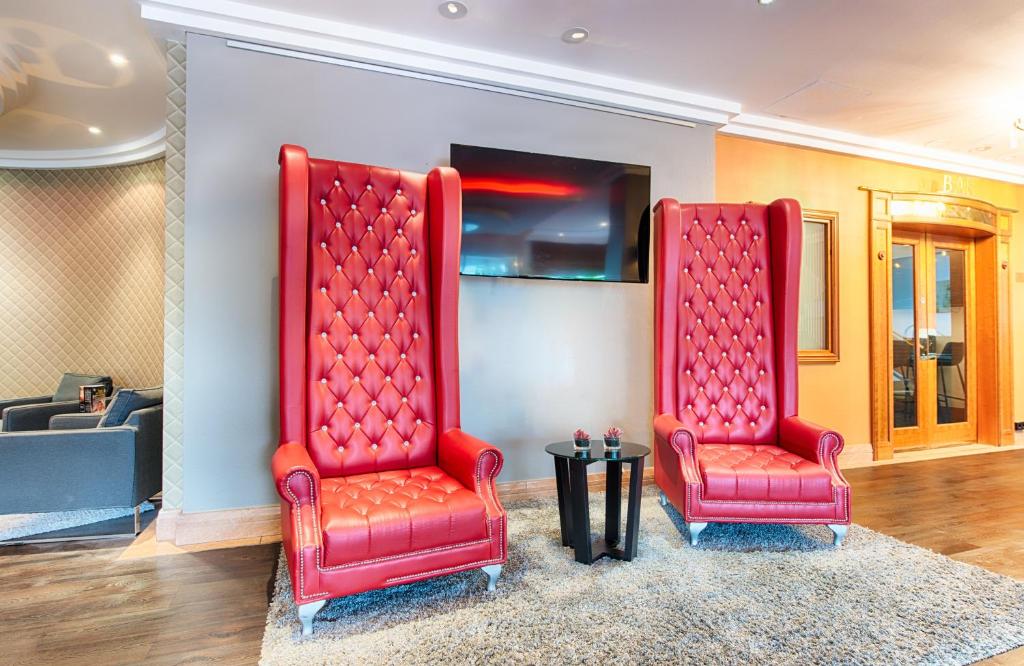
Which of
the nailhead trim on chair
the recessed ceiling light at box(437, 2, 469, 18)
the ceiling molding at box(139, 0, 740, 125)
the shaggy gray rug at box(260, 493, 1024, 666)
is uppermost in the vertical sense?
the recessed ceiling light at box(437, 2, 469, 18)

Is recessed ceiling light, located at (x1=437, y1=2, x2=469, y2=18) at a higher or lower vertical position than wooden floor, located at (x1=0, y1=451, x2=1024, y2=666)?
higher

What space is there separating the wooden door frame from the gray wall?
214 cm

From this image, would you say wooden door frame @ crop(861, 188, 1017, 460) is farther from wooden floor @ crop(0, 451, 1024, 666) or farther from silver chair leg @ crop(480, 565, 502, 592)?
silver chair leg @ crop(480, 565, 502, 592)

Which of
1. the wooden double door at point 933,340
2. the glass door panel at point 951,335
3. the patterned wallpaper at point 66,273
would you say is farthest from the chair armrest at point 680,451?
the patterned wallpaper at point 66,273

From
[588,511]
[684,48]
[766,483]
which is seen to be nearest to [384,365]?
[588,511]

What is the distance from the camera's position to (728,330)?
348cm

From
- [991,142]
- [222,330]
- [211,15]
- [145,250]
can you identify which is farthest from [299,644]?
[991,142]

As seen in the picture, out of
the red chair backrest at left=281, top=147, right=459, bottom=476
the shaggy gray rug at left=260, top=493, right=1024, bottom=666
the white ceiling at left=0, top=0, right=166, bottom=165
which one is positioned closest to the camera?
the shaggy gray rug at left=260, top=493, right=1024, bottom=666

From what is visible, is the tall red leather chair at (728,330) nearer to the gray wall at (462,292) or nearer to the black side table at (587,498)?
the black side table at (587,498)

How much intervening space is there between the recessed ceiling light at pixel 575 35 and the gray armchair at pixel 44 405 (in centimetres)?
476

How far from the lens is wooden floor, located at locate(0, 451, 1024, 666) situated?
1922mm

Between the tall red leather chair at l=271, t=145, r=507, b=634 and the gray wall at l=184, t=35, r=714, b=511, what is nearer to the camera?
the tall red leather chair at l=271, t=145, r=507, b=634

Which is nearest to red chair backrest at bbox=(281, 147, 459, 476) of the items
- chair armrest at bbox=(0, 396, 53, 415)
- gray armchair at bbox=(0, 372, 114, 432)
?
gray armchair at bbox=(0, 372, 114, 432)

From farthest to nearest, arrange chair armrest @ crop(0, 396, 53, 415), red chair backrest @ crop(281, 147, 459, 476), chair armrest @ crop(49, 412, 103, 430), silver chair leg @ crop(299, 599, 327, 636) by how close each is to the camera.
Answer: chair armrest @ crop(0, 396, 53, 415) → chair armrest @ crop(49, 412, 103, 430) → red chair backrest @ crop(281, 147, 459, 476) → silver chair leg @ crop(299, 599, 327, 636)
